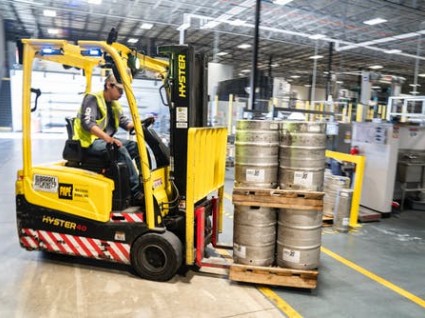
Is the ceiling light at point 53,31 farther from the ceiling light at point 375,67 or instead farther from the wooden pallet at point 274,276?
the ceiling light at point 375,67

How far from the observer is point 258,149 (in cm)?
369

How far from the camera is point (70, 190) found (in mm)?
3852

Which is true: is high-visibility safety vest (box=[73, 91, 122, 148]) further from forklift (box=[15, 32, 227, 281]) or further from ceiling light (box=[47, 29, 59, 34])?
ceiling light (box=[47, 29, 59, 34])

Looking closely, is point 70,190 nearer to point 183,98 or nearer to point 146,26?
point 183,98

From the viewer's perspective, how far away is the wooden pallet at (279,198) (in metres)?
3.55

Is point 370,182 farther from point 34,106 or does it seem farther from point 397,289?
point 34,106

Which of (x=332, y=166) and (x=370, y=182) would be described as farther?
(x=332, y=166)

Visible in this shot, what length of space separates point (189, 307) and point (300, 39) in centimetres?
1633

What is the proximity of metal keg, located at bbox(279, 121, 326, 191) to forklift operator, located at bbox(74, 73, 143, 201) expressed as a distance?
67.1 inches

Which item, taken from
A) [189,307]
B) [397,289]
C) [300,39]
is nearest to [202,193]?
[189,307]

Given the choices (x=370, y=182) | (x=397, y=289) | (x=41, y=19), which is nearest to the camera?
(x=397, y=289)

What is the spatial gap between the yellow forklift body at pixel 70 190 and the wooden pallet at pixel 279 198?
1.41 m

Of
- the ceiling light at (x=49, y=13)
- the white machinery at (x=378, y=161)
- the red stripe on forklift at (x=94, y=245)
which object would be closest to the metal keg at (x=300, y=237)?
the red stripe on forklift at (x=94, y=245)

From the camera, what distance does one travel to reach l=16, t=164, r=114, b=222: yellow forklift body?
148 inches
